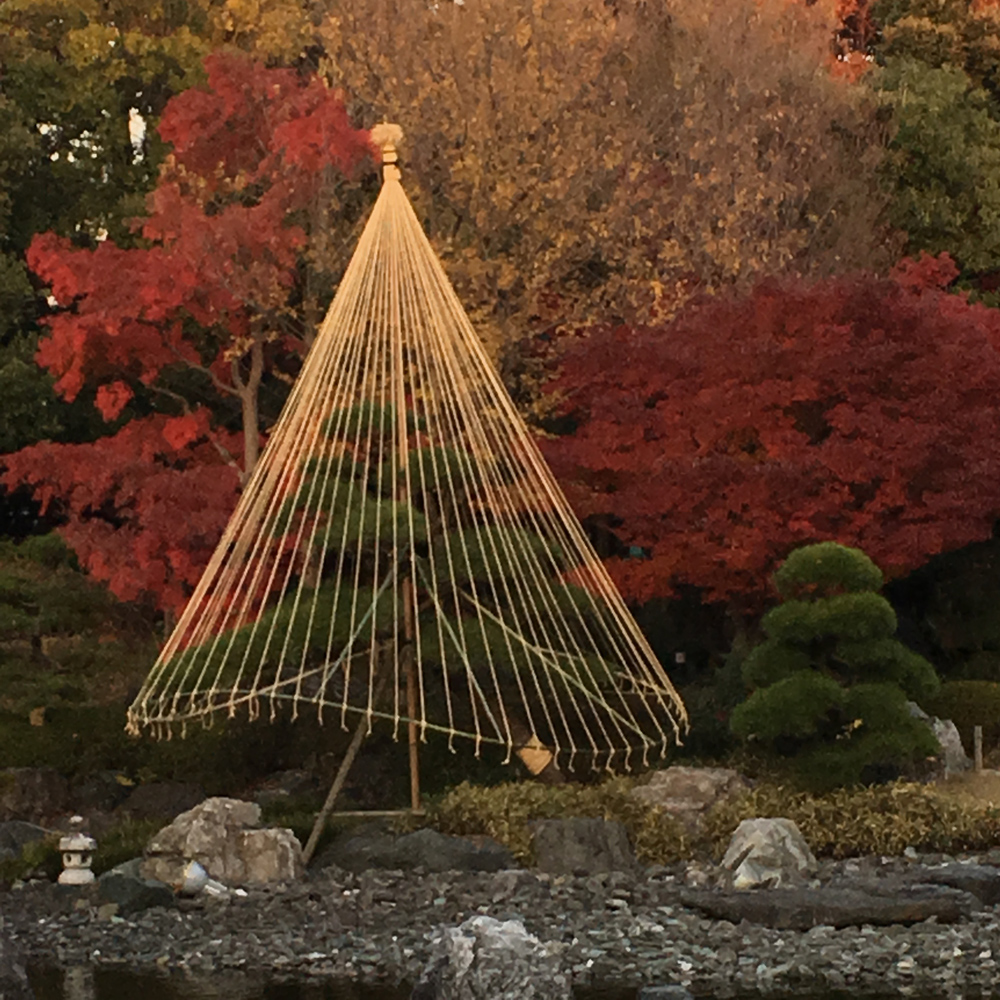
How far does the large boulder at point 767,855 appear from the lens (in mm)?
10016

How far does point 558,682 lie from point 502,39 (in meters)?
6.23

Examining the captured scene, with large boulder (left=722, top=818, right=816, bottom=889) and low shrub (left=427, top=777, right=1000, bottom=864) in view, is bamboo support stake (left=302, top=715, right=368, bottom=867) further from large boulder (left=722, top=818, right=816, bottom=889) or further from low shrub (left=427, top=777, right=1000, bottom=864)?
large boulder (left=722, top=818, right=816, bottom=889)

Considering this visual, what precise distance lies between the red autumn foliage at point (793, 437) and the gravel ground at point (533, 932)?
10.8ft

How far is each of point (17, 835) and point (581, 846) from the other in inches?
139

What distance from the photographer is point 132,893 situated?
965cm

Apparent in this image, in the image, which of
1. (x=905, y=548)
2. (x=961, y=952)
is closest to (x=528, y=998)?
(x=961, y=952)

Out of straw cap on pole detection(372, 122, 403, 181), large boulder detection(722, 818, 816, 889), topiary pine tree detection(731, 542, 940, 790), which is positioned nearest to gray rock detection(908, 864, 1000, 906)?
large boulder detection(722, 818, 816, 889)

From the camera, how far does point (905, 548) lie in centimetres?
1304

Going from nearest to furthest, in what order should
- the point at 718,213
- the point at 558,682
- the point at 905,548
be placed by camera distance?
1. the point at 558,682
2. the point at 905,548
3. the point at 718,213

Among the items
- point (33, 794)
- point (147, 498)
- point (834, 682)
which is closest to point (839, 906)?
point (834, 682)

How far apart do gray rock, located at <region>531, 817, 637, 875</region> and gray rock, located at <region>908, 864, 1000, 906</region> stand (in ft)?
5.49

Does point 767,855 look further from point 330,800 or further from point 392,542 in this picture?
point 392,542

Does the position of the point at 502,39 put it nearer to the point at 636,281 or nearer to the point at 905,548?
the point at 636,281

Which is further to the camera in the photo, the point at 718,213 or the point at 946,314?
the point at 718,213
